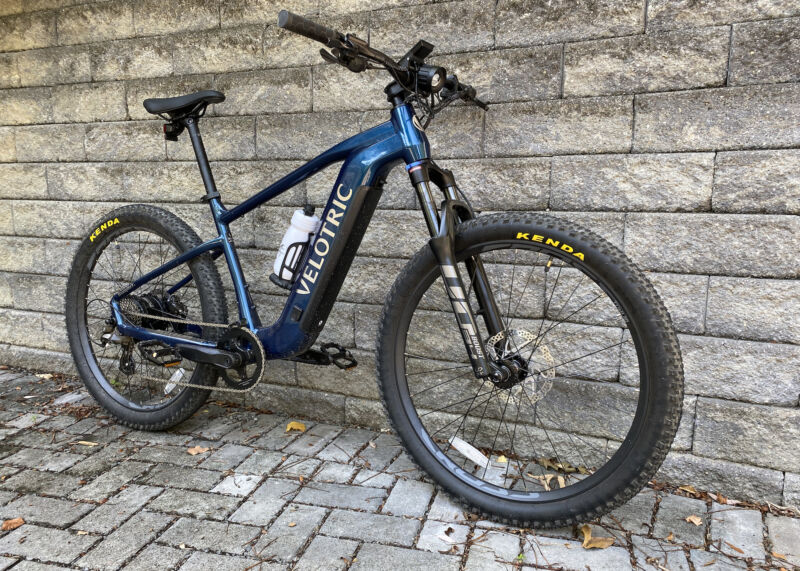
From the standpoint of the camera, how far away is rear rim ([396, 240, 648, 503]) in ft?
8.40

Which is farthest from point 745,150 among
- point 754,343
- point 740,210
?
point 754,343

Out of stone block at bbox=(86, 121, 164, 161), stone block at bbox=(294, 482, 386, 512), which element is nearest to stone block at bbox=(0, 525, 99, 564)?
stone block at bbox=(294, 482, 386, 512)

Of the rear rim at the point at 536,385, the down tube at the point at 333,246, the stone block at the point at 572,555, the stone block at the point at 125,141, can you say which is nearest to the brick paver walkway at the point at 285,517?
the stone block at the point at 572,555

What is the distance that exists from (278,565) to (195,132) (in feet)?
6.64

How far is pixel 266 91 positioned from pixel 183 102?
535mm

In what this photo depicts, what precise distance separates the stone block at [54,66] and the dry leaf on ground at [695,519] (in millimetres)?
4011

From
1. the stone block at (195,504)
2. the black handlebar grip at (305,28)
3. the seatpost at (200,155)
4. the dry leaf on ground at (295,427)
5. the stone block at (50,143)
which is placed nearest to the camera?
the black handlebar grip at (305,28)

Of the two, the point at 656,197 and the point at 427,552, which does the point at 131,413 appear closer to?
the point at 427,552

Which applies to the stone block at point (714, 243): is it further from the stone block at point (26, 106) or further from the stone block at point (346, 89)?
the stone block at point (26, 106)

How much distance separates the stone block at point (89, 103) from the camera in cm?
346

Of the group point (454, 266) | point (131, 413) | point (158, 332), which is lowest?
point (131, 413)

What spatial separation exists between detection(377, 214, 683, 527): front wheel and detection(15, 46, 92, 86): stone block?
2.64 metres

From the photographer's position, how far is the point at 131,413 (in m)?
3.02

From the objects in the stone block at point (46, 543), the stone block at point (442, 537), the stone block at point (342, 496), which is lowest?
the stone block at point (46, 543)
